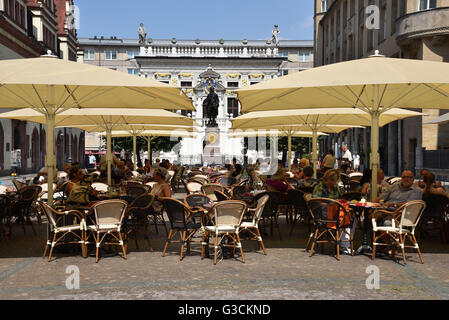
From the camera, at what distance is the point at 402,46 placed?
84.6 feet

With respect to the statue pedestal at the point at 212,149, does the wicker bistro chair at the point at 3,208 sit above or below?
below

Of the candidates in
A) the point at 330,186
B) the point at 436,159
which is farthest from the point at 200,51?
the point at 330,186

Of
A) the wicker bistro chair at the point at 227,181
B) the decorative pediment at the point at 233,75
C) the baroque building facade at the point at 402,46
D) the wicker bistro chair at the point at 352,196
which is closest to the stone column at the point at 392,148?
the baroque building facade at the point at 402,46

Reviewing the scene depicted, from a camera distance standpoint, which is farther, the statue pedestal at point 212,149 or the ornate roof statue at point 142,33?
the ornate roof statue at point 142,33

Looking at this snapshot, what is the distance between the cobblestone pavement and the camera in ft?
18.3

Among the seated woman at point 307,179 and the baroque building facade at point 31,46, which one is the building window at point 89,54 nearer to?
the baroque building facade at point 31,46

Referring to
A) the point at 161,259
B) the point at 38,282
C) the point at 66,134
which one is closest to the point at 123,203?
the point at 161,259

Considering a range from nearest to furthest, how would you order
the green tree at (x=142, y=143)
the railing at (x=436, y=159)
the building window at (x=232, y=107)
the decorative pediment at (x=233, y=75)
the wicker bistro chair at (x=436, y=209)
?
the wicker bistro chair at (x=436, y=209) < the railing at (x=436, y=159) < the green tree at (x=142, y=143) < the decorative pediment at (x=233, y=75) < the building window at (x=232, y=107)

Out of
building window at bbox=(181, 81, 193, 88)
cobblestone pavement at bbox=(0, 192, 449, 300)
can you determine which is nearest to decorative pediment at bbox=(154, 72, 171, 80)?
building window at bbox=(181, 81, 193, 88)

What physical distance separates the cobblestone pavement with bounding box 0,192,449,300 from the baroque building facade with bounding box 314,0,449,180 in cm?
806

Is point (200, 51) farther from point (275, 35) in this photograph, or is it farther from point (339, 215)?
point (339, 215)

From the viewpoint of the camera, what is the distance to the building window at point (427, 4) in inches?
968

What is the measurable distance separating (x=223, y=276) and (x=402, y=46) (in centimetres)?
2273

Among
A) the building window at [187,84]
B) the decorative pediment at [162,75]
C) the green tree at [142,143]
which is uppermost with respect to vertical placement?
the decorative pediment at [162,75]
